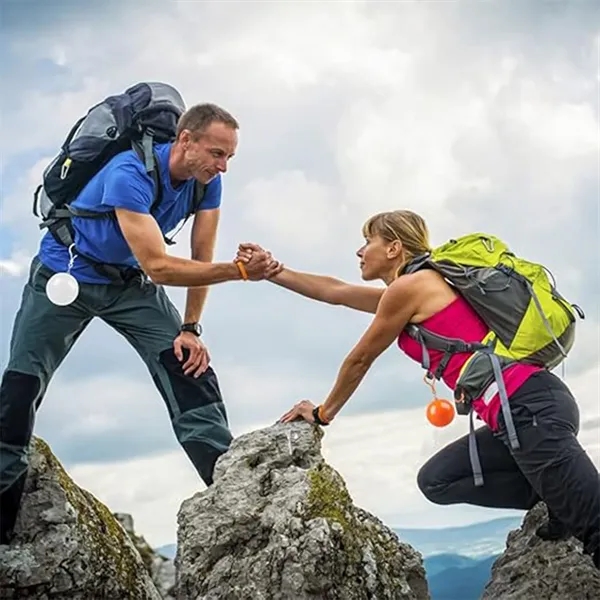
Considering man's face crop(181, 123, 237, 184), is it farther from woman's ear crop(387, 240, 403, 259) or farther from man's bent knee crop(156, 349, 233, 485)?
woman's ear crop(387, 240, 403, 259)

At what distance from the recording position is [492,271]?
7.12 meters

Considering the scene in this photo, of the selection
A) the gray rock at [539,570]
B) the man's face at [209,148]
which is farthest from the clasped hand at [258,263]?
the gray rock at [539,570]

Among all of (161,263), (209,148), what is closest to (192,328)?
(161,263)

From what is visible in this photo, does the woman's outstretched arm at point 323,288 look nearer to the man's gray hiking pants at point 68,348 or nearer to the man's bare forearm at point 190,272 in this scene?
the man's bare forearm at point 190,272

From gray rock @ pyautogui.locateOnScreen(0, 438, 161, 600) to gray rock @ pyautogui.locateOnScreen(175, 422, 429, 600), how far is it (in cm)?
177

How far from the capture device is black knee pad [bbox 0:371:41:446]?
9031mm

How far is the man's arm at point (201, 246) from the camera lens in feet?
30.7

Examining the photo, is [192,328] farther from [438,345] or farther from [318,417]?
[438,345]

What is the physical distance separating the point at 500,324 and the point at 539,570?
6.22 feet

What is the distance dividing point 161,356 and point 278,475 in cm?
224

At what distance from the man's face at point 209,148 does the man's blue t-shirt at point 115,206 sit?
0.25 metres

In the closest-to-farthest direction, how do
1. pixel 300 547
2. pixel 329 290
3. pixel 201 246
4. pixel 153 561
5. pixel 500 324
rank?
pixel 300 547 < pixel 500 324 < pixel 329 290 < pixel 201 246 < pixel 153 561

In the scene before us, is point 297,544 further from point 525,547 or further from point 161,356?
point 161,356

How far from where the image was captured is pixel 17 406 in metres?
9.09
